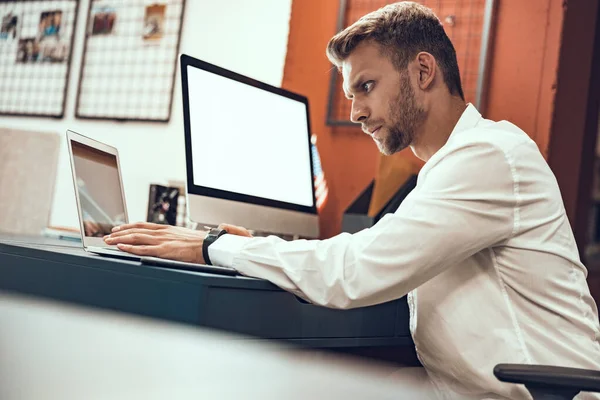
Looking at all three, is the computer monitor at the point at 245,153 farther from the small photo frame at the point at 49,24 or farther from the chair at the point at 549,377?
the small photo frame at the point at 49,24

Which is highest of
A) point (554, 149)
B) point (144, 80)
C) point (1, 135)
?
point (144, 80)

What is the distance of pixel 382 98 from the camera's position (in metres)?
1.44

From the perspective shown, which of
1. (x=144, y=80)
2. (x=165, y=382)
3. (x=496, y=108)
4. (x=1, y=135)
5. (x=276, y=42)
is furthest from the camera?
(x=144, y=80)

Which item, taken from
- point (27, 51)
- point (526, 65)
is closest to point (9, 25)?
point (27, 51)

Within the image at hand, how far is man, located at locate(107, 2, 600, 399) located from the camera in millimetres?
1065

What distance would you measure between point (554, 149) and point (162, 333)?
202 centimetres

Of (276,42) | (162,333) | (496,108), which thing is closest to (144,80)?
(276,42)

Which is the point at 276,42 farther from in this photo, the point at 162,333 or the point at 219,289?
the point at 162,333

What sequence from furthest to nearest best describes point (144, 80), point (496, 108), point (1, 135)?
1. point (144, 80)
2. point (496, 108)
3. point (1, 135)

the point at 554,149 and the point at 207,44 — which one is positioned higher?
the point at 207,44

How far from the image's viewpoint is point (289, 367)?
198 millimetres

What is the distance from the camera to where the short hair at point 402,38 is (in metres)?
1.44

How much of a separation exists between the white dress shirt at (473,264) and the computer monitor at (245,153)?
0.50 m

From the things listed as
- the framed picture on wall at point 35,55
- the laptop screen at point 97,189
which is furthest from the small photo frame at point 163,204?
the framed picture on wall at point 35,55
